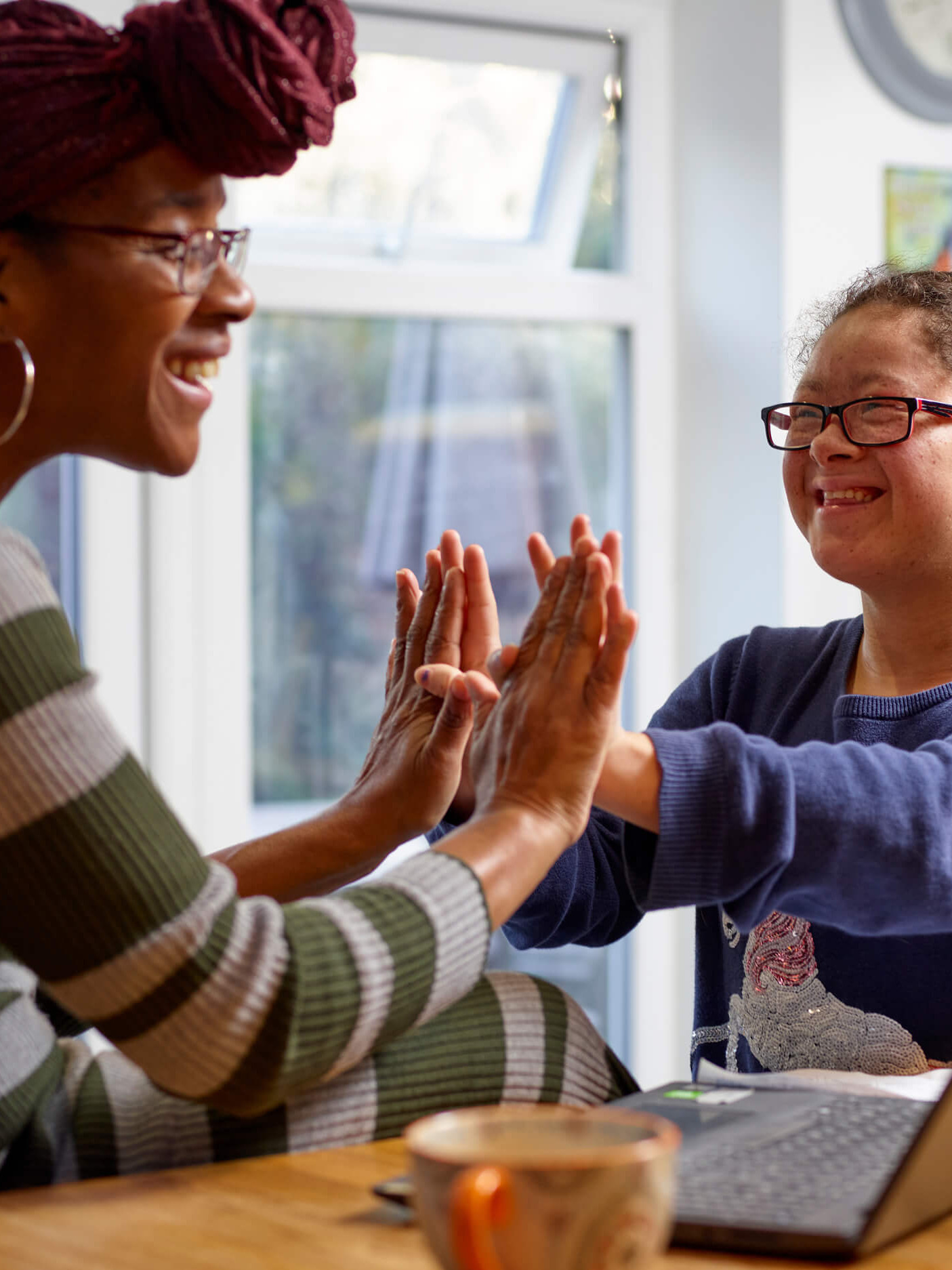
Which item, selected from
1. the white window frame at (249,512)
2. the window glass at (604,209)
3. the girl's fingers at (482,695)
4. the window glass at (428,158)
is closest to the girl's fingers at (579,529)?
the girl's fingers at (482,695)

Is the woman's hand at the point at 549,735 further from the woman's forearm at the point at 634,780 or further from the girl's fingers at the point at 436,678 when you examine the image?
the girl's fingers at the point at 436,678

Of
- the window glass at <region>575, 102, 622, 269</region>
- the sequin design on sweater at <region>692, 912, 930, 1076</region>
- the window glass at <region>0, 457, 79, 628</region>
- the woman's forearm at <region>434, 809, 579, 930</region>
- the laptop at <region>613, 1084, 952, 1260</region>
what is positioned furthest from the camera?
the window glass at <region>575, 102, 622, 269</region>

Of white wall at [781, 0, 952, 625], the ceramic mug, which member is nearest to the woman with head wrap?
the ceramic mug

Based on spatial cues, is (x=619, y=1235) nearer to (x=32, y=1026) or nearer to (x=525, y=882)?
(x=525, y=882)

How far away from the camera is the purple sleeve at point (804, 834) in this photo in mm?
1068

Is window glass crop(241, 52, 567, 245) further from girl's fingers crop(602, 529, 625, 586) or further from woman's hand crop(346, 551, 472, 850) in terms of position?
girl's fingers crop(602, 529, 625, 586)

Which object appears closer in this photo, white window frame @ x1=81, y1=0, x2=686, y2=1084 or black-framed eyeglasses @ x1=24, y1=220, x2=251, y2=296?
black-framed eyeglasses @ x1=24, y1=220, x2=251, y2=296

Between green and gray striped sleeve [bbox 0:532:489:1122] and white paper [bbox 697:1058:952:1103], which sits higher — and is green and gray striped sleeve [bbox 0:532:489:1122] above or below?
above

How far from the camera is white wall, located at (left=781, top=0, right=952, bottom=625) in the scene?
9.63 ft

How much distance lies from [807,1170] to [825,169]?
255 cm

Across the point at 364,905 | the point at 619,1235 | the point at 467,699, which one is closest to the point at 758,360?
the point at 467,699

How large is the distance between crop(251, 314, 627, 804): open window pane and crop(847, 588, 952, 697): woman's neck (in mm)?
1821

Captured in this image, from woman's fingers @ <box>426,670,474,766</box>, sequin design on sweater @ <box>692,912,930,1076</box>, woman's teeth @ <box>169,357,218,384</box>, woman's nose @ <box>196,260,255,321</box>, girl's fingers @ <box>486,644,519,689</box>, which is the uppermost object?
woman's nose @ <box>196,260,255,321</box>

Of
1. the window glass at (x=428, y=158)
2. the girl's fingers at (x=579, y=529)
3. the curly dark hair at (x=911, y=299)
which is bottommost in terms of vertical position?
the girl's fingers at (x=579, y=529)
